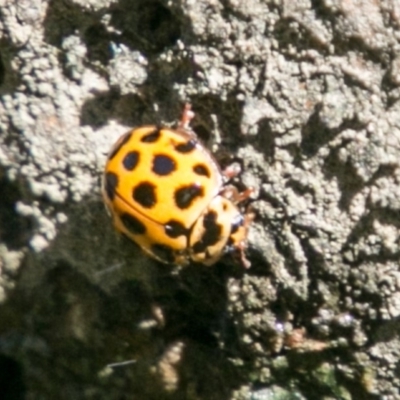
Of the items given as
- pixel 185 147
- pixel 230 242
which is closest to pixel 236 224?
pixel 230 242

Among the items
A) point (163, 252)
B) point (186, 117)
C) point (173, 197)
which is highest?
point (186, 117)

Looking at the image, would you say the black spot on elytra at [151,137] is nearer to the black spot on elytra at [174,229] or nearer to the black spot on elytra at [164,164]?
the black spot on elytra at [164,164]


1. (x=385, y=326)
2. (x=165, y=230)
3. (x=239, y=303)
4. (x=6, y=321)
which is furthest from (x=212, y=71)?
(x=6, y=321)

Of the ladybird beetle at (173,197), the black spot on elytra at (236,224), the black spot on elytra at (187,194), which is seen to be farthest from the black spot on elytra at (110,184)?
the black spot on elytra at (236,224)

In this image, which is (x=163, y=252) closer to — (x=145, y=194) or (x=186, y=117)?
(x=145, y=194)

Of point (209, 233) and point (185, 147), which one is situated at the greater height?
point (185, 147)
